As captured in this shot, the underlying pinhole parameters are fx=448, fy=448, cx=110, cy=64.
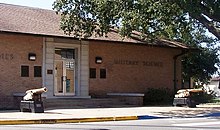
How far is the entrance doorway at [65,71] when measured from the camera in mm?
25875

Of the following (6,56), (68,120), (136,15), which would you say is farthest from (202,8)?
(6,56)

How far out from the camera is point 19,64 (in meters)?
23.3

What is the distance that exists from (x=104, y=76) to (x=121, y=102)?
6.91 ft

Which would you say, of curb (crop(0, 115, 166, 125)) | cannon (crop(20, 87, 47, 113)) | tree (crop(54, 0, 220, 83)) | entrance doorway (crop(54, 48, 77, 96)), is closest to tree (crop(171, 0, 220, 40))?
tree (crop(54, 0, 220, 83))

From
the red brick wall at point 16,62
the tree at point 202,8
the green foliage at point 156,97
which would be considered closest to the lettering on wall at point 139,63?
the green foliage at point 156,97

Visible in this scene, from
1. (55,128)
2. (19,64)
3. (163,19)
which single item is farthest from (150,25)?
(55,128)

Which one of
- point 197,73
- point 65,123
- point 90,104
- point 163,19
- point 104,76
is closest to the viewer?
point 65,123

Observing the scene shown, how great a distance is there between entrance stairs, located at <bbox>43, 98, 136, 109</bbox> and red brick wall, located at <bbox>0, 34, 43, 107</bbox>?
1651 millimetres

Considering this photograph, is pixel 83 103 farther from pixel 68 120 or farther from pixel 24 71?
pixel 68 120

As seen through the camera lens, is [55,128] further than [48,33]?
No

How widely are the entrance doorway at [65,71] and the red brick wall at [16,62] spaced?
186cm

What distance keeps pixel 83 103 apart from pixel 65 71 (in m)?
3.07

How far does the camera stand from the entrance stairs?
74.7 ft

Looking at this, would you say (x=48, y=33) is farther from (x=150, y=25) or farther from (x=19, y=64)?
(x=150, y=25)
